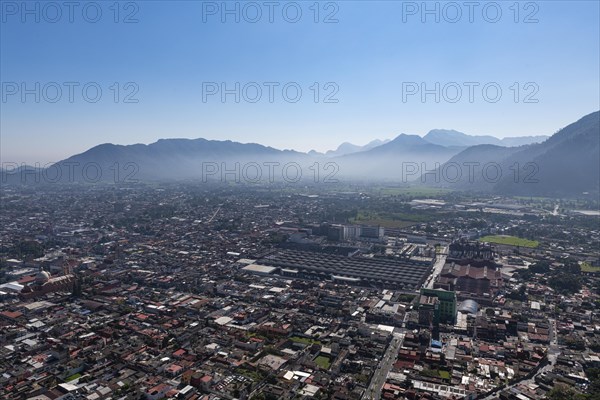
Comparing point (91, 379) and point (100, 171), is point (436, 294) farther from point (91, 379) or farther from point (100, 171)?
point (100, 171)

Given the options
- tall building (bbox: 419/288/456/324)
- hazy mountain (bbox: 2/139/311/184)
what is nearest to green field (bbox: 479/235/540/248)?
tall building (bbox: 419/288/456/324)

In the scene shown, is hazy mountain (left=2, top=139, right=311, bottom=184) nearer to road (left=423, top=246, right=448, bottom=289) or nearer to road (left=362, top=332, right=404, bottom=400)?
road (left=423, top=246, right=448, bottom=289)

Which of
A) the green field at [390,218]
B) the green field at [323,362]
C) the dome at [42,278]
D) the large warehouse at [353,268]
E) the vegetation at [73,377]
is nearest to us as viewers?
the vegetation at [73,377]

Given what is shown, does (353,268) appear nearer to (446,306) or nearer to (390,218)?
(446,306)

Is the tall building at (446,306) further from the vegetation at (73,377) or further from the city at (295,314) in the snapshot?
the vegetation at (73,377)

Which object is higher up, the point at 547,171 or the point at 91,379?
the point at 547,171

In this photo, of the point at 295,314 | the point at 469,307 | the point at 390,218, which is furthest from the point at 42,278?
the point at 390,218

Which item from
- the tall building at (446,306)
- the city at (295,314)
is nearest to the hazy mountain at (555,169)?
the city at (295,314)

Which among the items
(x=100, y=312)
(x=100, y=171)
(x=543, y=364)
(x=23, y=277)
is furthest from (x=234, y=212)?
(x=100, y=171)
